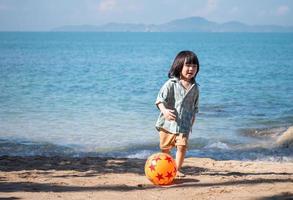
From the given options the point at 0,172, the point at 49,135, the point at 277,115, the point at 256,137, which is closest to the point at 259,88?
the point at 277,115

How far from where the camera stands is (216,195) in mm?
5641

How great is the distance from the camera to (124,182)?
6.46 m

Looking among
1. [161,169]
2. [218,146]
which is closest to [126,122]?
[218,146]

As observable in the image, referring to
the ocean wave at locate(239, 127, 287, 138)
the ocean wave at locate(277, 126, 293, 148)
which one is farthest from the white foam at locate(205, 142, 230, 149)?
the ocean wave at locate(239, 127, 287, 138)

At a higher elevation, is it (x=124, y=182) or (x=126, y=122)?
(x=124, y=182)

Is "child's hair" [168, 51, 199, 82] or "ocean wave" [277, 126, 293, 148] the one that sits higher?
"child's hair" [168, 51, 199, 82]

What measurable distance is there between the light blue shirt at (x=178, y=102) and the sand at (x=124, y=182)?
27.6 inches

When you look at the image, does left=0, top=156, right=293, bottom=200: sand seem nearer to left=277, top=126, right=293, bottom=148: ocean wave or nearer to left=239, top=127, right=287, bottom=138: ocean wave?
left=277, top=126, right=293, bottom=148: ocean wave

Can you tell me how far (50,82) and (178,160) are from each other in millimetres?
27336

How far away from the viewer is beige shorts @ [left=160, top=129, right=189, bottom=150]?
624cm

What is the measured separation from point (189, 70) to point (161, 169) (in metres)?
1.28

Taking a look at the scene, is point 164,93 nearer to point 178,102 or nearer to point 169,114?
point 178,102

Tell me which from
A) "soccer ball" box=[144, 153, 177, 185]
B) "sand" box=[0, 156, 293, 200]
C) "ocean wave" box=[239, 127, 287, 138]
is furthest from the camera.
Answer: "ocean wave" box=[239, 127, 287, 138]

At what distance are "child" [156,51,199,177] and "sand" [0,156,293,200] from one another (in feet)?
2.05
